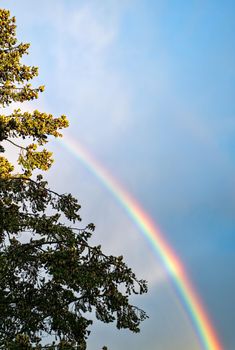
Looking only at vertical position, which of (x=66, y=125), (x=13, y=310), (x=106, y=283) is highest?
(x=66, y=125)

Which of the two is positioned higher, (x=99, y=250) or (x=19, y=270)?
(x=99, y=250)

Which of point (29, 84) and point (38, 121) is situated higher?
point (29, 84)

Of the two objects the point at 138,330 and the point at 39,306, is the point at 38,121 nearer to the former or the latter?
the point at 39,306

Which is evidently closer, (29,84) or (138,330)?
(138,330)

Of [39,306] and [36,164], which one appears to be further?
[36,164]

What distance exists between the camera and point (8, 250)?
12.4 meters

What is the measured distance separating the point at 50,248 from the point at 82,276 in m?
1.14

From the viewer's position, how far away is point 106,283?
1250 centimetres

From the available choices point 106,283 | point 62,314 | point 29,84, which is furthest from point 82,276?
point 29,84

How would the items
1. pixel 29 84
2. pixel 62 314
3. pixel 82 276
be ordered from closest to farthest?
pixel 82 276 < pixel 62 314 < pixel 29 84

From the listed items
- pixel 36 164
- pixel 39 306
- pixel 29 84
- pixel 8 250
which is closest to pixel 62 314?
pixel 39 306

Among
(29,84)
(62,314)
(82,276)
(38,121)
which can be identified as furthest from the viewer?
(29,84)

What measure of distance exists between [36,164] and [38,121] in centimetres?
148

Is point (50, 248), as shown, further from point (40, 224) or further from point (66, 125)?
point (66, 125)
